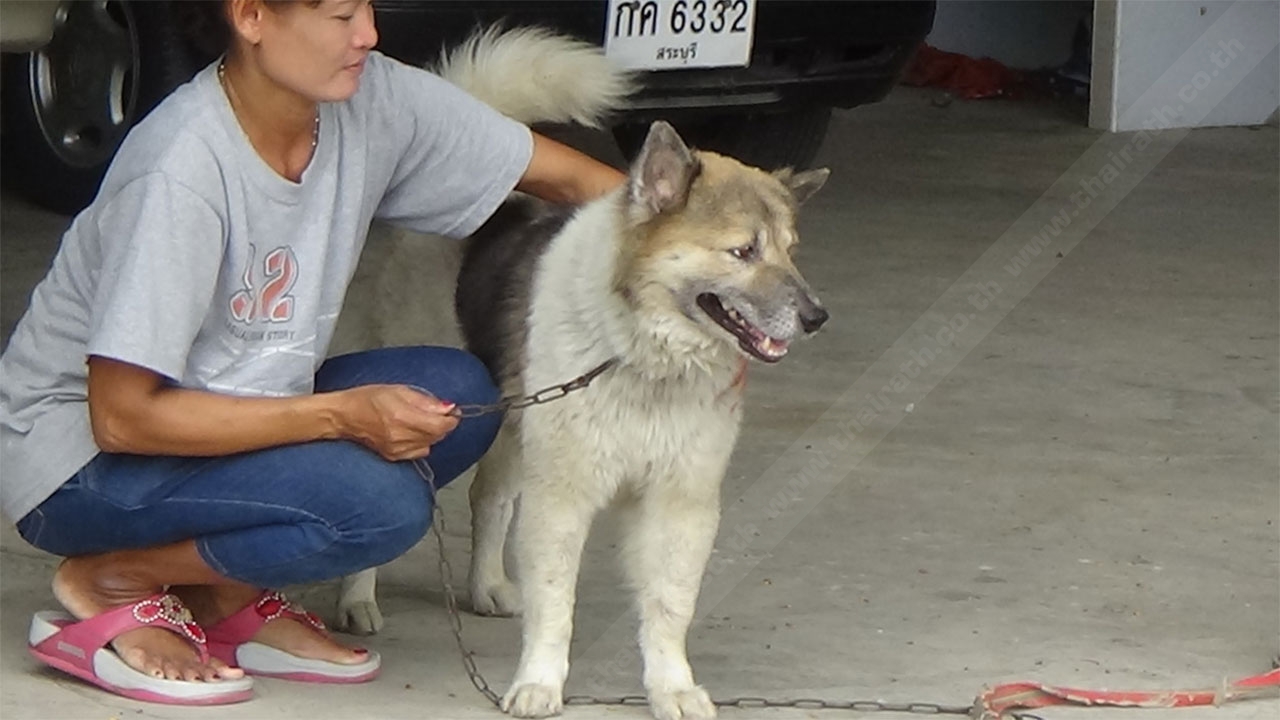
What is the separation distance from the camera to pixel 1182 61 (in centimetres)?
890

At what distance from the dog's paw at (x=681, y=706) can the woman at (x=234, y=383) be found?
456 mm

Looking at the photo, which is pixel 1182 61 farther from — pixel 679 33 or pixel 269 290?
pixel 269 290

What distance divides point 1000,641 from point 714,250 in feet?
3.14

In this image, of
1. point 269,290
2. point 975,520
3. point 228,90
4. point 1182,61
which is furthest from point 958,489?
point 1182,61

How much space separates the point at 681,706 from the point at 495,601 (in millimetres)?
656

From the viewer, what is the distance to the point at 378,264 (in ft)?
12.8

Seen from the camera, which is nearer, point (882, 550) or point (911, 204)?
point (882, 550)

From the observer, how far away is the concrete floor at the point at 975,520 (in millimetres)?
3412

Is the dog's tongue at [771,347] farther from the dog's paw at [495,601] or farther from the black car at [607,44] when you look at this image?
the black car at [607,44]

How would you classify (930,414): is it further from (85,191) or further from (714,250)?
(85,191)


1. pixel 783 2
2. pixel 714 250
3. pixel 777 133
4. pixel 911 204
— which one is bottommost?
pixel 911 204

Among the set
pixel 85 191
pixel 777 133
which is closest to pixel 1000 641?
pixel 777 133

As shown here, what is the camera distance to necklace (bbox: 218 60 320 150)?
10.1 ft

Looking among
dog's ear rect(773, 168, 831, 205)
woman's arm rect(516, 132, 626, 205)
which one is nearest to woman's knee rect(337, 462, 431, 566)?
woman's arm rect(516, 132, 626, 205)
